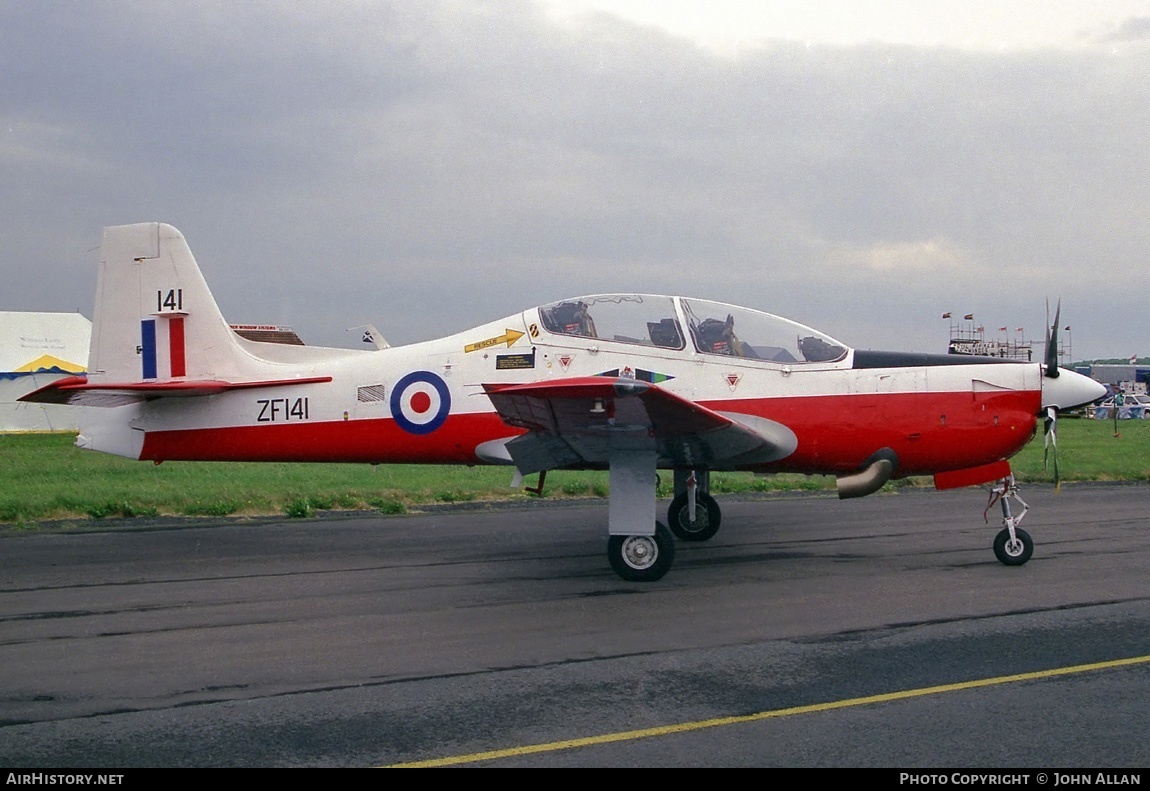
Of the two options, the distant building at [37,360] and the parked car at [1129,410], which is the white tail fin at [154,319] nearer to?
the distant building at [37,360]

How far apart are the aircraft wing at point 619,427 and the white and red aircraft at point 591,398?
0.02 metres

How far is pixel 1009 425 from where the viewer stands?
29.5ft

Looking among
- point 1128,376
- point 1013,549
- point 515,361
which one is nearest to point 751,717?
point 1013,549

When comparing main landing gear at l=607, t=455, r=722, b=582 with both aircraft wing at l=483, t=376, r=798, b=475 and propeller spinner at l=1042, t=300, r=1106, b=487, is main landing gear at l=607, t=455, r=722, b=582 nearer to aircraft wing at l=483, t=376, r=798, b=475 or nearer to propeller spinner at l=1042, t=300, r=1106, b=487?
aircraft wing at l=483, t=376, r=798, b=475

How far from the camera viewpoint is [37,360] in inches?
1533

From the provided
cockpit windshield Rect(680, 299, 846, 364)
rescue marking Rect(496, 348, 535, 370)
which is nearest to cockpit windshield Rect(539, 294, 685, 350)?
cockpit windshield Rect(680, 299, 846, 364)

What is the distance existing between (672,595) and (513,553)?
2645 mm

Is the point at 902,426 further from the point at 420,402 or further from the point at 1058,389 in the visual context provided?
the point at 420,402

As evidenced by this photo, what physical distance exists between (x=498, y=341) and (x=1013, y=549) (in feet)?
18.1

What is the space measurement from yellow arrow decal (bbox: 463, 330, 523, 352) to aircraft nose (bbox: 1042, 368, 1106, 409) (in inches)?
203

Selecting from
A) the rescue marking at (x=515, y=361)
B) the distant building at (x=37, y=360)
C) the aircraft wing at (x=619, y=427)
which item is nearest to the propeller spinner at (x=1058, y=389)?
the aircraft wing at (x=619, y=427)

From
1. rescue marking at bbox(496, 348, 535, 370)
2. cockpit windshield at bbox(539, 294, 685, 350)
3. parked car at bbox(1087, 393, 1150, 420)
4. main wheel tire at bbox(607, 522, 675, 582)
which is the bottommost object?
main wheel tire at bbox(607, 522, 675, 582)

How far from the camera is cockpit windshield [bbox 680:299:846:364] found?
31.3 ft

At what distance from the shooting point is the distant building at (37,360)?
37312mm
